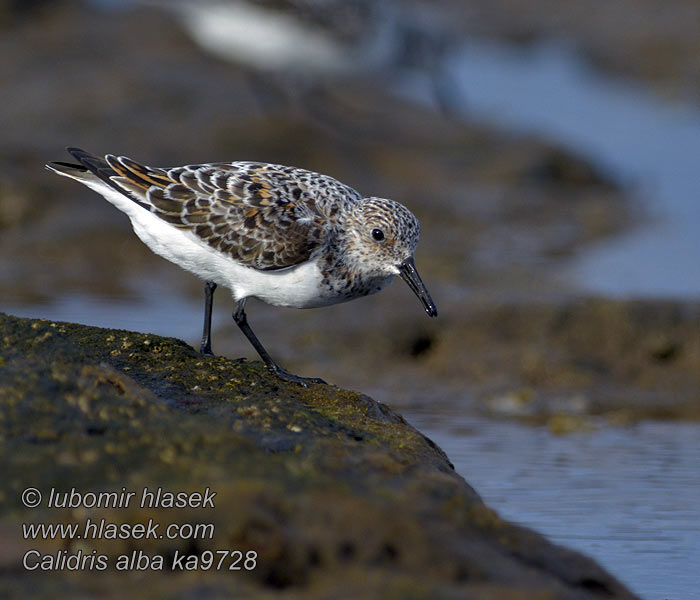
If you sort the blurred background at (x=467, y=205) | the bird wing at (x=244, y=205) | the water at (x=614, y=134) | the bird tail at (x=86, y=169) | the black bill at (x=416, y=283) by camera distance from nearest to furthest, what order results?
the bird wing at (x=244, y=205) < the black bill at (x=416, y=283) < the bird tail at (x=86, y=169) < the blurred background at (x=467, y=205) < the water at (x=614, y=134)

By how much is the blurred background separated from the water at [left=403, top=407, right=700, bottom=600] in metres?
0.02

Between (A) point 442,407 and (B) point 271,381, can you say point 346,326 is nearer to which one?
(A) point 442,407

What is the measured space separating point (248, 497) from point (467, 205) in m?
11.4

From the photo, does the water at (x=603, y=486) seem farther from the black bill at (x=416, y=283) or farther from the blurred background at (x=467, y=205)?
the black bill at (x=416, y=283)

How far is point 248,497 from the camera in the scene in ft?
11.8

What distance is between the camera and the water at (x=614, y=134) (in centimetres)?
1253

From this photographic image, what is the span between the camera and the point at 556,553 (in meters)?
4.08

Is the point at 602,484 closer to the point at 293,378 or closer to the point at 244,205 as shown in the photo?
the point at 293,378

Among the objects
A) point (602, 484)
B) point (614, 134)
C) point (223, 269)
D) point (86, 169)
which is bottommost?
point (602, 484)

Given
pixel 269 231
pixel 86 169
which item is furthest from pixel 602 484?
pixel 86 169

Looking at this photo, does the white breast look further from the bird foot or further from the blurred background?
the blurred background

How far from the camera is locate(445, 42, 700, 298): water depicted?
41.1 feet

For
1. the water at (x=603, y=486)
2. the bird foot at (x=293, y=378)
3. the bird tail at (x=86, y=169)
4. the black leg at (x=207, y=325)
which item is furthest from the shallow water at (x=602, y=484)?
the bird tail at (x=86, y=169)

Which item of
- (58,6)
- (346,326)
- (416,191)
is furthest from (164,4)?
(346,326)
